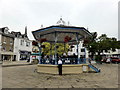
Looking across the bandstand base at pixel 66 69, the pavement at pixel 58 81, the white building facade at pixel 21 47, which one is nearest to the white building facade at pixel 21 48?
the white building facade at pixel 21 47

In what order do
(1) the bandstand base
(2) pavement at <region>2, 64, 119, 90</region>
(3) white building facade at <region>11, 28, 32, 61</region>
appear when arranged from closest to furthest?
(2) pavement at <region>2, 64, 119, 90</region> → (1) the bandstand base → (3) white building facade at <region>11, 28, 32, 61</region>

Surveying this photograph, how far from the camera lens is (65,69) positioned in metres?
11.8

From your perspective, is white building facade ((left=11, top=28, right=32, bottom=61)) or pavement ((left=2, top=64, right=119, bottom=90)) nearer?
pavement ((left=2, top=64, right=119, bottom=90))

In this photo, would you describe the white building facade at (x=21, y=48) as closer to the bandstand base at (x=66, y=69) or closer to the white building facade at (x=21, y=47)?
the white building facade at (x=21, y=47)

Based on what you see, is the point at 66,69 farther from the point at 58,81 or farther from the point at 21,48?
the point at 21,48

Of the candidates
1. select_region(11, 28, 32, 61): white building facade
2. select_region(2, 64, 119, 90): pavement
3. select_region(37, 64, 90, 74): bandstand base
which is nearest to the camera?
select_region(2, 64, 119, 90): pavement

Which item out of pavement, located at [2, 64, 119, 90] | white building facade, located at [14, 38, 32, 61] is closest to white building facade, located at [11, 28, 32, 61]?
white building facade, located at [14, 38, 32, 61]

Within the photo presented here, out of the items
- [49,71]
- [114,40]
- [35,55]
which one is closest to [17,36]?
[35,55]

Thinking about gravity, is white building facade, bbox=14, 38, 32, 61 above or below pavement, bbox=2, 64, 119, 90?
above

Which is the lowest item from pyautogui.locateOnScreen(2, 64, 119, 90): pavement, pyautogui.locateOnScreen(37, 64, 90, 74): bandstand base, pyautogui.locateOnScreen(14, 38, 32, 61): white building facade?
pyautogui.locateOnScreen(2, 64, 119, 90): pavement

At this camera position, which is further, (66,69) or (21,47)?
(21,47)

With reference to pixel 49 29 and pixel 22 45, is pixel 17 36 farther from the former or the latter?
pixel 49 29

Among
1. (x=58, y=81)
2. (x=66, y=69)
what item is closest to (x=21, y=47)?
(x=66, y=69)

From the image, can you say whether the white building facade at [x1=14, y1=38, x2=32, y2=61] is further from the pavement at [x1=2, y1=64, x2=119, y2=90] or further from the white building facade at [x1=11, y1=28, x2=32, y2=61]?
the pavement at [x1=2, y1=64, x2=119, y2=90]
